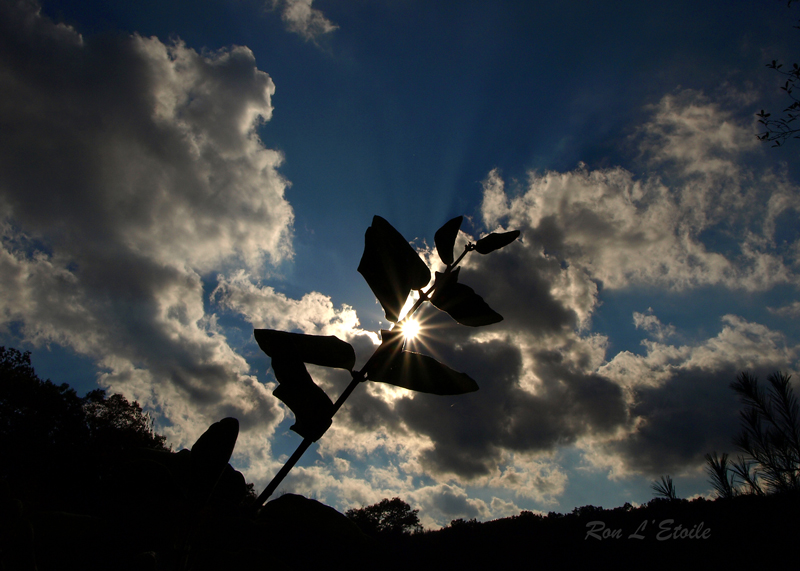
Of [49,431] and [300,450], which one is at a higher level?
[300,450]

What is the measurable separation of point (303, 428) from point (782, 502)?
7.55 metres

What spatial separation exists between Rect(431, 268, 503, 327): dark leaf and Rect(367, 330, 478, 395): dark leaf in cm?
18

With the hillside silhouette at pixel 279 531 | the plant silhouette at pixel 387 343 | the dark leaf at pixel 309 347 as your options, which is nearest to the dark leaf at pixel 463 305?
the plant silhouette at pixel 387 343

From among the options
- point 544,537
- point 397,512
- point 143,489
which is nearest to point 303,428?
point 143,489

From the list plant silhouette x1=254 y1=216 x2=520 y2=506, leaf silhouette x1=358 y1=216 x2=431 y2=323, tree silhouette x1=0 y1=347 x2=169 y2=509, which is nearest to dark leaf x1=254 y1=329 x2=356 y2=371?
plant silhouette x1=254 y1=216 x2=520 y2=506

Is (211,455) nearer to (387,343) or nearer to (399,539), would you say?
(387,343)

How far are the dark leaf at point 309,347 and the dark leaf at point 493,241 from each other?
0.45 m

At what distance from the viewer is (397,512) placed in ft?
76.0

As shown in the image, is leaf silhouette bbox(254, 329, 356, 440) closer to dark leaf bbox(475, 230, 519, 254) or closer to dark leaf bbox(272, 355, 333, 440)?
dark leaf bbox(272, 355, 333, 440)

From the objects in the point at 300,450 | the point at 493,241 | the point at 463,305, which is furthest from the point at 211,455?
the point at 493,241

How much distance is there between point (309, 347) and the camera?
0.77 m

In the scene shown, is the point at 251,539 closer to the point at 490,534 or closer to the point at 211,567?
the point at 211,567

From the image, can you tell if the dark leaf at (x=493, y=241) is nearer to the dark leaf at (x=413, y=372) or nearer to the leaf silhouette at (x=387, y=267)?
the leaf silhouette at (x=387, y=267)

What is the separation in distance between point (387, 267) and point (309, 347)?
255mm
